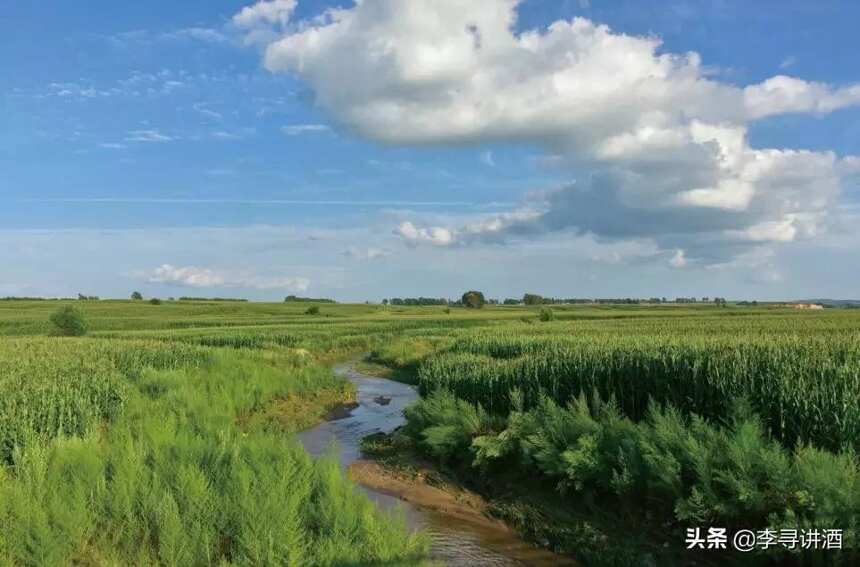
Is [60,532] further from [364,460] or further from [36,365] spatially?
[36,365]

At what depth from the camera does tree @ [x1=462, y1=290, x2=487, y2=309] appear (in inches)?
6110

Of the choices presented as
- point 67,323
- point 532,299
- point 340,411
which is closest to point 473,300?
point 532,299

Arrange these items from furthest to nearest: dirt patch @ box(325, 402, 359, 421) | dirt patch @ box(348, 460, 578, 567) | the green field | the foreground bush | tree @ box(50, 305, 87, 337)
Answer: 1. tree @ box(50, 305, 87, 337)
2. dirt patch @ box(325, 402, 359, 421)
3. dirt patch @ box(348, 460, 578, 567)
4. the foreground bush
5. the green field

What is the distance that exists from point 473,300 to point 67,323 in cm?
11609

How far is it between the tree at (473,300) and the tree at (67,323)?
113087 millimetres

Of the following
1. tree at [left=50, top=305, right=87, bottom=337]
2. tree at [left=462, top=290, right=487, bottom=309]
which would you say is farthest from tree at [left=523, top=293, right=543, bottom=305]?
tree at [left=50, top=305, right=87, bottom=337]

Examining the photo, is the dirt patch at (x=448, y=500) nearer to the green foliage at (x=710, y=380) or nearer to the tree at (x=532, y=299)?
the green foliage at (x=710, y=380)

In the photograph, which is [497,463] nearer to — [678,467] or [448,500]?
→ [448,500]

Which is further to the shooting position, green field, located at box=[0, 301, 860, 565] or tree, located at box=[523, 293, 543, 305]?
tree, located at box=[523, 293, 543, 305]

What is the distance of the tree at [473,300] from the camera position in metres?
155

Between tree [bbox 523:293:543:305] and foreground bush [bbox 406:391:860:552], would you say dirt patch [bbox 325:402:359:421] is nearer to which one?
foreground bush [bbox 406:391:860:552]

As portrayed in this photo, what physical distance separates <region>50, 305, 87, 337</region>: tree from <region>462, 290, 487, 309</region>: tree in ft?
371

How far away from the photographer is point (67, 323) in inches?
1849

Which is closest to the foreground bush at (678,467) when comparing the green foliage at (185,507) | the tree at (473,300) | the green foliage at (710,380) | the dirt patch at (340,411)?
the green foliage at (710,380)
